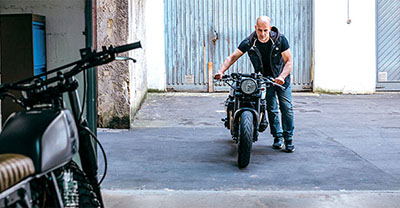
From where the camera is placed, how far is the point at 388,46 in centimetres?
1373

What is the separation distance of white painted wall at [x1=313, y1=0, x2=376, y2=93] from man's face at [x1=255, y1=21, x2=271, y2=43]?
6.57 meters

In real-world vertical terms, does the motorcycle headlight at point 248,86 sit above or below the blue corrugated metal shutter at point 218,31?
below

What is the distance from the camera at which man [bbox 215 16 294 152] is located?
7.32 meters

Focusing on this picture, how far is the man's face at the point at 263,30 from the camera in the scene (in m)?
7.17

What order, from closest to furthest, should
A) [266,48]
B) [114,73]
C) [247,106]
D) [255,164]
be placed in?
[255,164] → [247,106] → [266,48] → [114,73]

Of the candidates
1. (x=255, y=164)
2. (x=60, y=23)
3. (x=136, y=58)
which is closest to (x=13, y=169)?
(x=60, y=23)

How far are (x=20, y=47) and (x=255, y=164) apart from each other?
2961 mm

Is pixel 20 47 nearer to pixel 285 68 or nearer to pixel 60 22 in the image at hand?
pixel 60 22

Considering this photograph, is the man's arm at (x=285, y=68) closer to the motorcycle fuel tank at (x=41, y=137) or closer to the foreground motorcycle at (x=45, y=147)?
the foreground motorcycle at (x=45, y=147)

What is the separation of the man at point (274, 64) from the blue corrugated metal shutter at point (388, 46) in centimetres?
691

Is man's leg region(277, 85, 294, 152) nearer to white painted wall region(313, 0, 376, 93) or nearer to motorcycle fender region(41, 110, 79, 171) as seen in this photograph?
motorcycle fender region(41, 110, 79, 171)

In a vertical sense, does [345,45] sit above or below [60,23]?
above

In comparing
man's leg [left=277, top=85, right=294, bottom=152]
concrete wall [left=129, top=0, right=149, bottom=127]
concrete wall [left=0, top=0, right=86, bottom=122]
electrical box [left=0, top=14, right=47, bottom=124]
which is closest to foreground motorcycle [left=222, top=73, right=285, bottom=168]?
man's leg [left=277, top=85, right=294, bottom=152]

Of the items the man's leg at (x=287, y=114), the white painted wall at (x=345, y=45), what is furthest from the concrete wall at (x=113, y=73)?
the white painted wall at (x=345, y=45)
